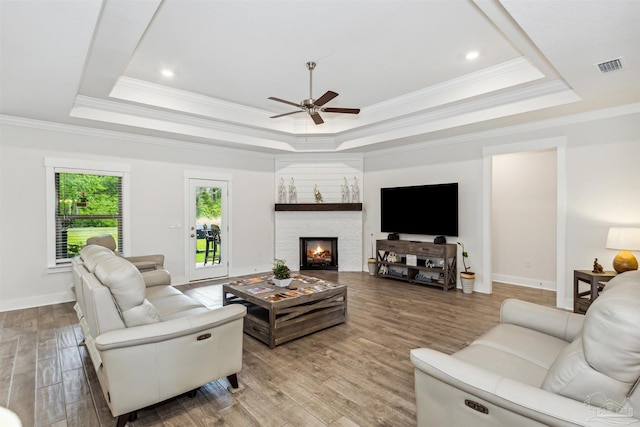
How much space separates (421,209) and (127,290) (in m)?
5.24

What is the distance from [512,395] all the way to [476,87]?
4.18 m

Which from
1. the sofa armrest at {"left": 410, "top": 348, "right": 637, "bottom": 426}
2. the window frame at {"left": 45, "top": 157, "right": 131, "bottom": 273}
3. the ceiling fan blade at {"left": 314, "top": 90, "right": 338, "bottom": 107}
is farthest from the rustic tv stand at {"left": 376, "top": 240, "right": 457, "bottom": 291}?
the window frame at {"left": 45, "top": 157, "right": 131, "bottom": 273}

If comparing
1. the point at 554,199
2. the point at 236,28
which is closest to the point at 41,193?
the point at 236,28

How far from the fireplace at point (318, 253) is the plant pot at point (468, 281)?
2799 millimetres

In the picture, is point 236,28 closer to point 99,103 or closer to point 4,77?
point 4,77

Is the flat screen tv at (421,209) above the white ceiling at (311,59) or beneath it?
beneath

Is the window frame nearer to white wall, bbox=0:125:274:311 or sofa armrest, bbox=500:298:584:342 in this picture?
white wall, bbox=0:125:274:311

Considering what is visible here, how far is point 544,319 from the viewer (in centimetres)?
234

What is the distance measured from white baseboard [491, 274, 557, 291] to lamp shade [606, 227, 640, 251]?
205cm

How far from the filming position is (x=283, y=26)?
3170 millimetres

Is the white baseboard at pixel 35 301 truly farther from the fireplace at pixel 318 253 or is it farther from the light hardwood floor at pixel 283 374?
the fireplace at pixel 318 253

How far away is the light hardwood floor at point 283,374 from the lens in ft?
7.07

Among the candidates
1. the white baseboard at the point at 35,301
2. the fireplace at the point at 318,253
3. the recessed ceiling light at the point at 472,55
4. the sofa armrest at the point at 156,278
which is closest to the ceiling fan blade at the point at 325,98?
the recessed ceiling light at the point at 472,55

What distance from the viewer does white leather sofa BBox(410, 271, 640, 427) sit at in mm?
1160
